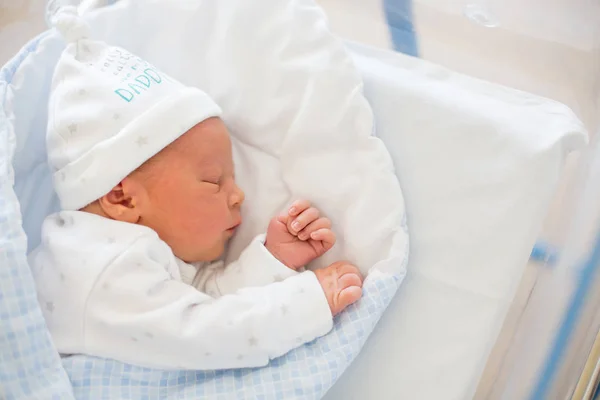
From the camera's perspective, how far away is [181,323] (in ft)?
2.50

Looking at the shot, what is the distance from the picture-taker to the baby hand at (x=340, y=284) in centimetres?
79

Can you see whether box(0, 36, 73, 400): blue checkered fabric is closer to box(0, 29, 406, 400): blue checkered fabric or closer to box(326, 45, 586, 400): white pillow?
box(0, 29, 406, 400): blue checkered fabric

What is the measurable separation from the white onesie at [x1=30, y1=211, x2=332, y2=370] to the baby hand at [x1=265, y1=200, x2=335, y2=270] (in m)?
0.06

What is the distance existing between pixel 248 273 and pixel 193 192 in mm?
129

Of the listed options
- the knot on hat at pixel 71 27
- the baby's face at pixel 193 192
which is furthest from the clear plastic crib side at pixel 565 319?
the knot on hat at pixel 71 27

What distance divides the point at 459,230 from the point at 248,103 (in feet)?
1.16

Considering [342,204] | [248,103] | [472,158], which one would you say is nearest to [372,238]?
[342,204]

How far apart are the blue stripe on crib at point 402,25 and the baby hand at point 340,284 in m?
0.44

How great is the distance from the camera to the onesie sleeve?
752mm

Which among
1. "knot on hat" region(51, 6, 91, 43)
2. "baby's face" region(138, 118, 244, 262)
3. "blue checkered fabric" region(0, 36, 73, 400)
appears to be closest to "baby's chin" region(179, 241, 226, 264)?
"baby's face" region(138, 118, 244, 262)

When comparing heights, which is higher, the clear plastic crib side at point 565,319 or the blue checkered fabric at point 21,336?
the clear plastic crib side at point 565,319

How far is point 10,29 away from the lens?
4.69ft

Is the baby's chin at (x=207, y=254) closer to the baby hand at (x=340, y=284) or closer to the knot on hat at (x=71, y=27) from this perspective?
the baby hand at (x=340, y=284)

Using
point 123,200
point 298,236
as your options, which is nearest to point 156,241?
point 123,200
